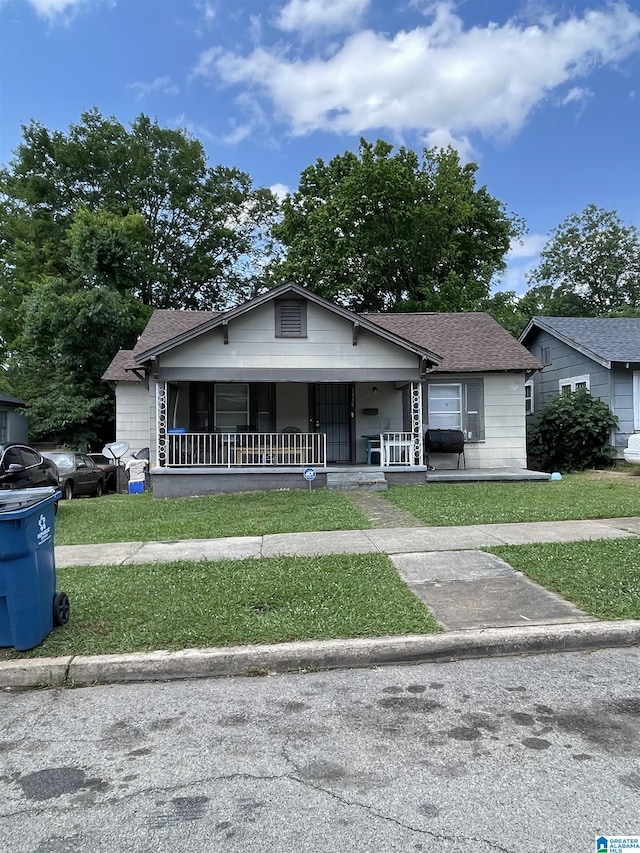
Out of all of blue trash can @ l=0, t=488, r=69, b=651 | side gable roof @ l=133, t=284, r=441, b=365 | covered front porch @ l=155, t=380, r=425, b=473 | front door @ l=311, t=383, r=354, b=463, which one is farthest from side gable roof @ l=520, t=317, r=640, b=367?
blue trash can @ l=0, t=488, r=69, b=651

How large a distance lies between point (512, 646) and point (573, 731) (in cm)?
121

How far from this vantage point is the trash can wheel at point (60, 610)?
4922 mm

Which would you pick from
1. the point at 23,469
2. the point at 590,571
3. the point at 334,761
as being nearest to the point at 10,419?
the point at 23,469

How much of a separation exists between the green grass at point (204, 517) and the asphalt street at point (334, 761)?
4.78 meters

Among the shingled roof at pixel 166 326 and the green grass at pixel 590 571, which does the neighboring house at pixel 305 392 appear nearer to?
the shingled roof at pixel 166 326

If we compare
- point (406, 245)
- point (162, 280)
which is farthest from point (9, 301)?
point (406, 245)

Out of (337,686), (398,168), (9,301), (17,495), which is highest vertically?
(398,168)

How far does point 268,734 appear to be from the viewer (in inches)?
136

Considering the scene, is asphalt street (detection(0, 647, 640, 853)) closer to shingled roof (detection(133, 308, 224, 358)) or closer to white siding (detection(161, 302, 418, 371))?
white siding (detection(161, 302, 418, 371))

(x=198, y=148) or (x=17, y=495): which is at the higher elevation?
(x=198, y=148)

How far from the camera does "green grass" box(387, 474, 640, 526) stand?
9477mm

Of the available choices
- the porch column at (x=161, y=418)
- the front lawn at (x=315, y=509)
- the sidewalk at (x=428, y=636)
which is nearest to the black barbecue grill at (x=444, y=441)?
the front lawn at (x=315, y=509)

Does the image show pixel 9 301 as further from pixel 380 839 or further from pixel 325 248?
pixel 380 839

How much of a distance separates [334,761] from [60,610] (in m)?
2.87
